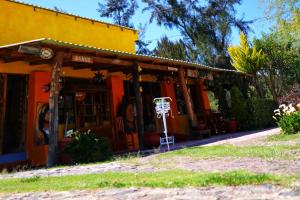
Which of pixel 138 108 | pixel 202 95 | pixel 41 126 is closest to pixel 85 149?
pixel 41 126

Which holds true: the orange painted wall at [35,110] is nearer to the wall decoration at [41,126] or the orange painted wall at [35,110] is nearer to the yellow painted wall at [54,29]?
the wall decoration at [41,126]

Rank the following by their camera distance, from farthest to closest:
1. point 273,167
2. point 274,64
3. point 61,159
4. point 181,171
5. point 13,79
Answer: point 274,64 < point 13,79 < point 61,159 < point 181,171 < point 273,167

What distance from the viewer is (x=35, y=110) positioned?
1262cm

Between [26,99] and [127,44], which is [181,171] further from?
[127,44]

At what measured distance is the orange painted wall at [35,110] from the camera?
12.4 m

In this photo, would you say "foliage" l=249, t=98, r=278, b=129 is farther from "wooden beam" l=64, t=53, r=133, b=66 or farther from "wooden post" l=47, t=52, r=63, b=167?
"wooden post" l=47, t=52, r=63, b=167

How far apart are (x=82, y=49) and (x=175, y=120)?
8427 millimetres

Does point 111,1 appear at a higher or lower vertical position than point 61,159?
higher

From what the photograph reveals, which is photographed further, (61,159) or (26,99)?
(26,99)

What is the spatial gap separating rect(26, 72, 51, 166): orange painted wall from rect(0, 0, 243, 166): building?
0.09ft

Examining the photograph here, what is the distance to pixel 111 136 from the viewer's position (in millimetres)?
15688

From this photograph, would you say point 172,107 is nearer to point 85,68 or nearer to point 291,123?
point 85,68

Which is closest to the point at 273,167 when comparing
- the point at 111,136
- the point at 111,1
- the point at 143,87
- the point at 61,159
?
the point at 61,159

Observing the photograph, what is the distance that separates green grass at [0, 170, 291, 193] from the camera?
5.35 m
